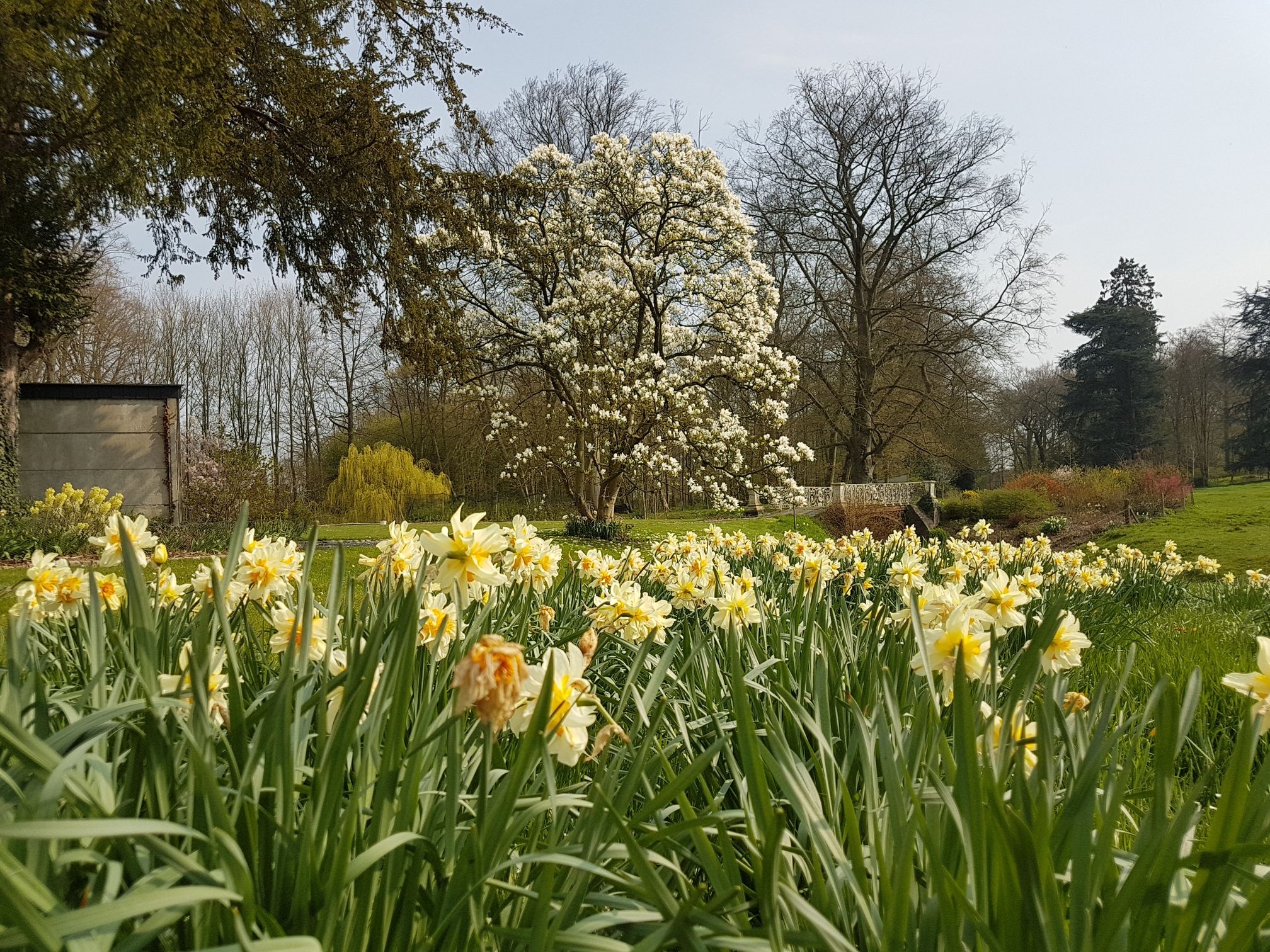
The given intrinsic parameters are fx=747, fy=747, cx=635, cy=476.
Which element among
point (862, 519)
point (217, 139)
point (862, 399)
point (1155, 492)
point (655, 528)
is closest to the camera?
point (217, 139)

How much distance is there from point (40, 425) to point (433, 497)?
8.45 metres

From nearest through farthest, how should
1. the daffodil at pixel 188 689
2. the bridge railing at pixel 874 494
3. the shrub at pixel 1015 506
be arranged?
the daffodil at pixel 188 689 < the shrub at pixel 1015 506 < the bridge railing at pixel 874 494

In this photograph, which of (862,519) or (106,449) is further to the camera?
(862,519)

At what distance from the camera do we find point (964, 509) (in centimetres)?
1827

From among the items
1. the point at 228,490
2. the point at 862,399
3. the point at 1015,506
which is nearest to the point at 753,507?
the point at 862,399

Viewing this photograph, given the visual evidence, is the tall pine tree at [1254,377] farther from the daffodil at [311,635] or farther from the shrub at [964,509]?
the daffodil at [311,635]

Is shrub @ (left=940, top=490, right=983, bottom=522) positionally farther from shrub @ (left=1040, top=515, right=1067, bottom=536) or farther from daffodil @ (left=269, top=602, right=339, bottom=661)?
daffodil @ (left=269, top=602, right=339, bottom=661)

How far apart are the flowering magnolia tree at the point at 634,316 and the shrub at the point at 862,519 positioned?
2191 mm

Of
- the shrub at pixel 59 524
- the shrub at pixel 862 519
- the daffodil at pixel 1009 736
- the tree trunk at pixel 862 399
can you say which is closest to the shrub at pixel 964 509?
the shrub at pixel 862 519

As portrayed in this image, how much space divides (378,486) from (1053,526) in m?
15.4

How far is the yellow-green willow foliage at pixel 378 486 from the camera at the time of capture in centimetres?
1825

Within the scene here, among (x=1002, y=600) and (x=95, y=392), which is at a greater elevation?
(x=95, y=392)

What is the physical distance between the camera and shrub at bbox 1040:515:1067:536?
15.6 m

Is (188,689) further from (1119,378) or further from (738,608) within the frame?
(1119,378)
